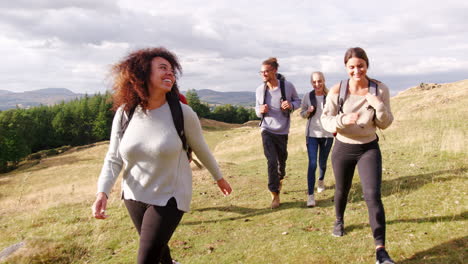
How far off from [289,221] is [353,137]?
2.69 meters

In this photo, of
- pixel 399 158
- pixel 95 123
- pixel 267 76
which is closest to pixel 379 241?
pixel 267 76

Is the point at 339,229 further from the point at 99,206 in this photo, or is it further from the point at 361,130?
the point at 99,206

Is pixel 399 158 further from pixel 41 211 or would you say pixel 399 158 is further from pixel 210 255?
pixel 41 211

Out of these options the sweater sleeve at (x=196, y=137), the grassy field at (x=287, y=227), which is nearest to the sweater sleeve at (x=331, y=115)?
the grassy field at (x=287, y=227)

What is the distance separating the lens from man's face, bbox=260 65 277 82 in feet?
22.4

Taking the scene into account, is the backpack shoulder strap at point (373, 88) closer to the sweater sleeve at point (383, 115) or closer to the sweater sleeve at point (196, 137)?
the sweater sleeve at point (383, 115)

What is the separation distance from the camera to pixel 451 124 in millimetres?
17531

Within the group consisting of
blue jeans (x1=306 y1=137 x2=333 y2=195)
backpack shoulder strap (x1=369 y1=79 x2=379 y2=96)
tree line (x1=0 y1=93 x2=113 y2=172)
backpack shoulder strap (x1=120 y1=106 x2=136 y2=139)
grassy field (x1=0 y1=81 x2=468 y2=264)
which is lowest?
tree line (x1=0 y1=93 x2=113 y2=172)

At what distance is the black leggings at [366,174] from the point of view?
3.98 metres

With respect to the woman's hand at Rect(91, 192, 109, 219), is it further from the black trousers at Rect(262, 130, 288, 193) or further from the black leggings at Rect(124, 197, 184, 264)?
the black trousers at Rect(262, 130, 288, 193)

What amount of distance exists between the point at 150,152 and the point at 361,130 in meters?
2.79

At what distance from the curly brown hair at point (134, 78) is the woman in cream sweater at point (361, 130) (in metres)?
2.47

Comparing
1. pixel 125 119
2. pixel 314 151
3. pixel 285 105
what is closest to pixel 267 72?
pixel 285 105

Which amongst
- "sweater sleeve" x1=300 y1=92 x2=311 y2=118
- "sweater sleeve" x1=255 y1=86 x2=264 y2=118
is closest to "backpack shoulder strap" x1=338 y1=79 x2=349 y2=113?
"sweater sleeve" x1=255 y1=86 x2=264 y2=118
